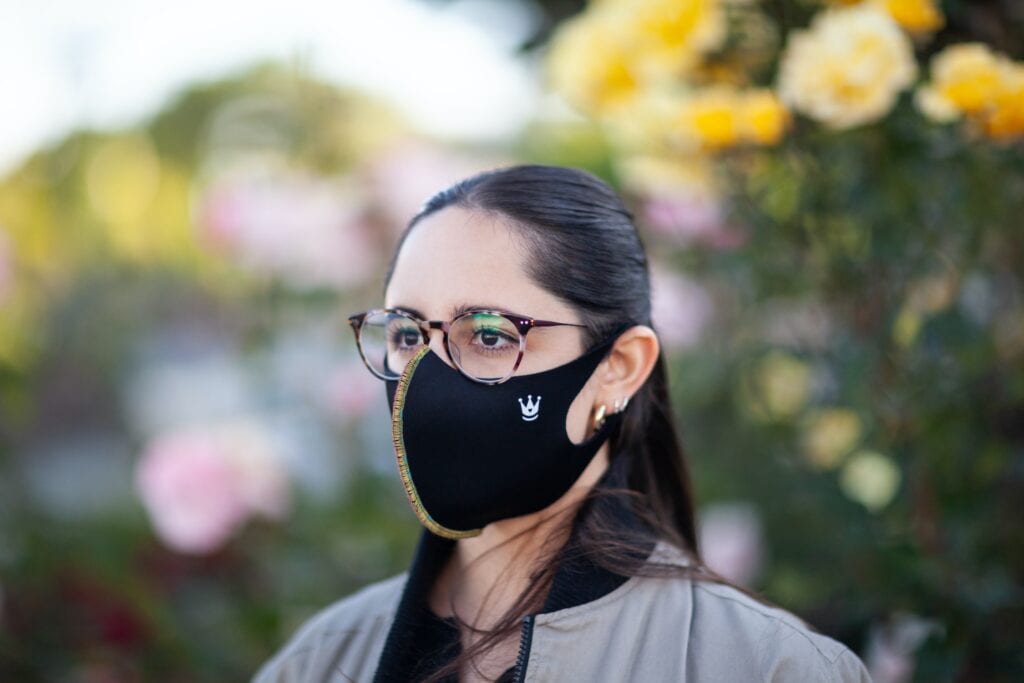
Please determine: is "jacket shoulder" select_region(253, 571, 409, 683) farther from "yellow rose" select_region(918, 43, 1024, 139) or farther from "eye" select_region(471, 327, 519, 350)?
"yellow rose" select_region(918, 43, 1024, 139)

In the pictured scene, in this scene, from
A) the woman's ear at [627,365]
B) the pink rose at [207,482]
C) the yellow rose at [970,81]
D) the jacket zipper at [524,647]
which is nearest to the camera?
the jacket zipper at [524,647]

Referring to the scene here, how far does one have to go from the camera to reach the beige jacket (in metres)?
1.56

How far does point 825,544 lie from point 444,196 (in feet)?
5.74

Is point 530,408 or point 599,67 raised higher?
point 599,67

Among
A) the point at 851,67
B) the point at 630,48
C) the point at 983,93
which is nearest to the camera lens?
the point at 983,93

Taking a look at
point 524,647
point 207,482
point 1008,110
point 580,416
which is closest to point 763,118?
point 1008,110

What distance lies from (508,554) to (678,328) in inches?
77.0

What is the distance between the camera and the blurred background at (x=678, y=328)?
2348 mm

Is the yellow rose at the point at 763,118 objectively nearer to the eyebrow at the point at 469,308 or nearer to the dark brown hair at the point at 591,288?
the dark brown hair at the point at 591,288

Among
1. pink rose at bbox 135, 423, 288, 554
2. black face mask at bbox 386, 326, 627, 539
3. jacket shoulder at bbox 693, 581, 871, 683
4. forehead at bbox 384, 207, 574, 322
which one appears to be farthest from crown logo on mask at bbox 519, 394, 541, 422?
pink rose at bbox 135, 423, 288, 554

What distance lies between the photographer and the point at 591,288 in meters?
1.72

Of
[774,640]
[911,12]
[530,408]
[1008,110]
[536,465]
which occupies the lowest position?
[774,640]

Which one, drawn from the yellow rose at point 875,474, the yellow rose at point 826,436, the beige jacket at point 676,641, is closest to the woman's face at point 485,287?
the beige jacket at point 676,641

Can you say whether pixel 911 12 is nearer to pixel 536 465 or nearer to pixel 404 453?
pixel 536 465
